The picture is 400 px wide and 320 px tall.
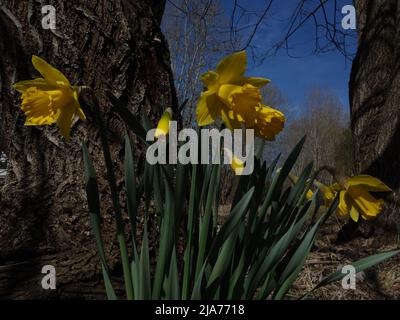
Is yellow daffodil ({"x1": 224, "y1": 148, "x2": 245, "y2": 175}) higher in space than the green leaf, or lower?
higher

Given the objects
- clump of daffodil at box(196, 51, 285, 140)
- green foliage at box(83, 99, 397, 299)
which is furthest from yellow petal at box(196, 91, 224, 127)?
green foliage at box(83, 99, 397, 299)

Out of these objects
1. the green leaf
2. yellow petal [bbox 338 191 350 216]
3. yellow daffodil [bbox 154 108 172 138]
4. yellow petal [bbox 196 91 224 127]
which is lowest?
the green leaf

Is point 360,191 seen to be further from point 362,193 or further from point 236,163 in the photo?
point 236,163

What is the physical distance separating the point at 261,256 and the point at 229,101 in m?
0.41

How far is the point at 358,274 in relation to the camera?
206cm

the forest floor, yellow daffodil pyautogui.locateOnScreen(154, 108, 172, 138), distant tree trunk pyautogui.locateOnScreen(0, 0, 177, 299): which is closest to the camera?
yellow daffodil pyautogui.locateOnScreen(154, 108, 172, 138)

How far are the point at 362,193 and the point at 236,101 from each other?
0.46 metres

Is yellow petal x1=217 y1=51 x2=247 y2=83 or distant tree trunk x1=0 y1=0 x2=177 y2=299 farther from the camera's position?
distant tree trunk x1=0 y1=0 x2=177 y2=299

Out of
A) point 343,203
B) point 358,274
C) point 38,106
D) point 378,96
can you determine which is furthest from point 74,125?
point 378,96

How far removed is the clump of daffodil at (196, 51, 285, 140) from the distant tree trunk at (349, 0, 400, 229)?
2012 millimetres

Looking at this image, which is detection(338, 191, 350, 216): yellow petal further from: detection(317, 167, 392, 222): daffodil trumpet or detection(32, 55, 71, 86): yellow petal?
detection(32, 55, 71, 86): yellow petal

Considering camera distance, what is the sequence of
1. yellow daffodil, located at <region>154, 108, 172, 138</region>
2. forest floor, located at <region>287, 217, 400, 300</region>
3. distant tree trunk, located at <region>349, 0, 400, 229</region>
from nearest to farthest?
yellow daffodil, located at <region>154, 108, 172, 138</region>
forest floor, located at <region>287, 217, 400, 300</region>
distant tree trunk, located at <region>349, 0, 400, 229</region>

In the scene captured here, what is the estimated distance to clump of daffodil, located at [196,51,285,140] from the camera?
84cm
